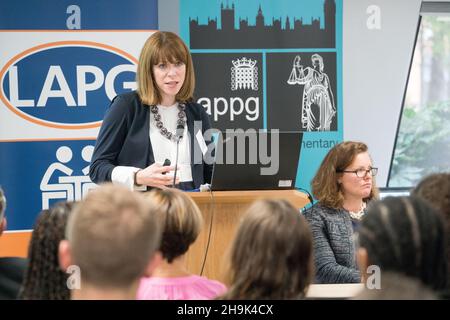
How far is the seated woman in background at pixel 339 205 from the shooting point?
345 centimetres

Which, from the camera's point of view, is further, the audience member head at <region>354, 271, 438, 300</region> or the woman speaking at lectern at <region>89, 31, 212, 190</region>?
the woman speaking at lectern at <region>89, 31, 212, 190</region>

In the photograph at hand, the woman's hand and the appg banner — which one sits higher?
the appg banner

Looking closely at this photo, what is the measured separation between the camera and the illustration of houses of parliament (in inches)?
206

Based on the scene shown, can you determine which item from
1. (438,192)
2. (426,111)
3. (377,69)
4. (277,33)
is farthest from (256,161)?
(426,111)

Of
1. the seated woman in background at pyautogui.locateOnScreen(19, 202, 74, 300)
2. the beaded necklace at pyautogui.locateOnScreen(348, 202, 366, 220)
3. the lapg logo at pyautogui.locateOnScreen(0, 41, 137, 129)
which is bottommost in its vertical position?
the beaded necklace at pyautogui.locateOnScreen(348, 202, 366, 220)

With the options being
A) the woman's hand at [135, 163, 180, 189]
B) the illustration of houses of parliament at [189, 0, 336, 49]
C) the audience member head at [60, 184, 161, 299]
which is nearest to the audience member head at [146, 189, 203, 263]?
the audience member head at [60, 184, 161, 299]

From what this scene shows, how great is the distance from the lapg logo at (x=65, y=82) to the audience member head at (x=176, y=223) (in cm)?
270

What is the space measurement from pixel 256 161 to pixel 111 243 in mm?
1688

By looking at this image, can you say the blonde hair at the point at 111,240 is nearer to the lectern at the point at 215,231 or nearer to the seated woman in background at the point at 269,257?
the seated woman in background at the point at 269,257

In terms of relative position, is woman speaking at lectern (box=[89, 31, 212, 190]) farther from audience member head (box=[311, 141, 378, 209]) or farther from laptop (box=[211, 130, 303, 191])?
audience member head (box=[311, 141, 378, 209])

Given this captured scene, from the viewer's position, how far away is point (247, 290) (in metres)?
1.78

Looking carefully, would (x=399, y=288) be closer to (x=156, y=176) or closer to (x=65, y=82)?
(x=156, y=176)

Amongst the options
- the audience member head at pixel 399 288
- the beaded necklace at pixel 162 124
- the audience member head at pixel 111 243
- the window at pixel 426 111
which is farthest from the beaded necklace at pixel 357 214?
the window at pixel 426 111
